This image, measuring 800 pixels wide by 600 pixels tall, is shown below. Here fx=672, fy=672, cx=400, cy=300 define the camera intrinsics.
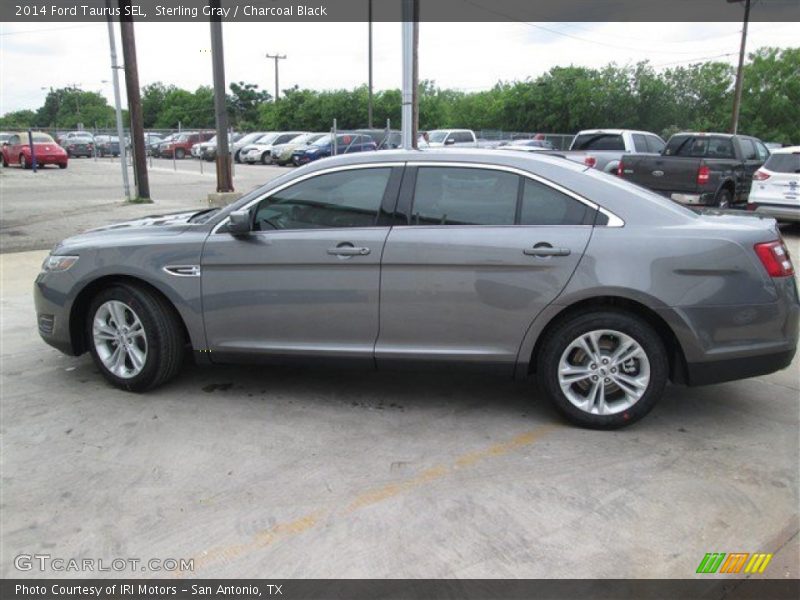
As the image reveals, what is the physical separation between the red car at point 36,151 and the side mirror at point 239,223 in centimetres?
2907

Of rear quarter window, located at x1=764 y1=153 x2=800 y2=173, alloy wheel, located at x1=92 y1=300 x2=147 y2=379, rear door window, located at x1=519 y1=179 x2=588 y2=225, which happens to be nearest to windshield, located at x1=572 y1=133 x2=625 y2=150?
rear quarter window, located at x1=764 y1=153 x2=800 y2=173

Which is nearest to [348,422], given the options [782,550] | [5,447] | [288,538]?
[288,538]

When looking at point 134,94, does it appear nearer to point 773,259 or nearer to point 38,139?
point 773,259

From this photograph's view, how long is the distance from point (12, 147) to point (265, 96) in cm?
6775

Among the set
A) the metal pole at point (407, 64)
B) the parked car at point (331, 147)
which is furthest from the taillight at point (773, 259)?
the parked car at point (331, 147)

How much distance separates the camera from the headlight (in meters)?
4.62

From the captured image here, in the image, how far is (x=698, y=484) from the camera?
3471 mm

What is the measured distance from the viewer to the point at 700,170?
39.1ft

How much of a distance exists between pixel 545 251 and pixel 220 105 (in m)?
11.5

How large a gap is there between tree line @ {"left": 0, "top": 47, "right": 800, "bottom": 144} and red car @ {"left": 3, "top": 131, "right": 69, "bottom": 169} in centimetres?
1255

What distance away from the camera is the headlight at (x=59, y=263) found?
462 cm

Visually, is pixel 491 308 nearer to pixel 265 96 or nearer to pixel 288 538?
pixel 288 538

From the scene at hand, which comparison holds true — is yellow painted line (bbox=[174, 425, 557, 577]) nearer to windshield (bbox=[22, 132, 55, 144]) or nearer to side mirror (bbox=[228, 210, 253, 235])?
side mirror (bbox=[228, 210, 253, 235])

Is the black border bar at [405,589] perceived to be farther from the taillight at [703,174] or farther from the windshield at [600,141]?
the windshield at [600,141]
